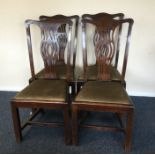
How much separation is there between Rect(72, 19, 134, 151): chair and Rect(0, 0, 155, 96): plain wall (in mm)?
497

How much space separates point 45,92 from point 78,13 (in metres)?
1.09

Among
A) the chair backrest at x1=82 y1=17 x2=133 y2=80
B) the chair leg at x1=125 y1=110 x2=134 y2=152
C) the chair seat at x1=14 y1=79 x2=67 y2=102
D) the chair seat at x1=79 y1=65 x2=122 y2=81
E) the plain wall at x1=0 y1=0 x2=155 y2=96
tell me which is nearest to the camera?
the chair leg at x1=125 y1=110 x2=134 y2=152

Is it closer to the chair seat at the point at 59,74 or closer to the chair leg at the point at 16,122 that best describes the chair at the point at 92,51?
the chair seat at the point at 59,74

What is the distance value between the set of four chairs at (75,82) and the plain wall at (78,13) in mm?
170

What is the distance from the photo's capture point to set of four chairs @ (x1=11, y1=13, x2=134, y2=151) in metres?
1.53

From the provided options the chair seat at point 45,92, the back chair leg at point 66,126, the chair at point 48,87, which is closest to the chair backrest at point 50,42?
the chair at point 48,87

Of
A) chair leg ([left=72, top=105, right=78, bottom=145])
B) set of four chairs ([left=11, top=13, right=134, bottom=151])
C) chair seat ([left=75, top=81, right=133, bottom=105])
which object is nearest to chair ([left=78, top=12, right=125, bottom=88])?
set of four chairs ([left=11, top=13, right=134, bottom=151])

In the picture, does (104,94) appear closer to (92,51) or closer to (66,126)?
(66,126)

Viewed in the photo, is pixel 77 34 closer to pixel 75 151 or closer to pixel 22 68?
pixel 22 68

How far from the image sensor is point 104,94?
5.19 ft

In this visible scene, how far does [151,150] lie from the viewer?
1.59 metres

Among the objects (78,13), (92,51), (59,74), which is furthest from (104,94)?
(78,13)

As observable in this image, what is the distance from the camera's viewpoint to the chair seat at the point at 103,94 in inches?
59.4

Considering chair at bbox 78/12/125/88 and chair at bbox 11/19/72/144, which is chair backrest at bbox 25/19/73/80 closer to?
chair at bbox 11/19/72/144
